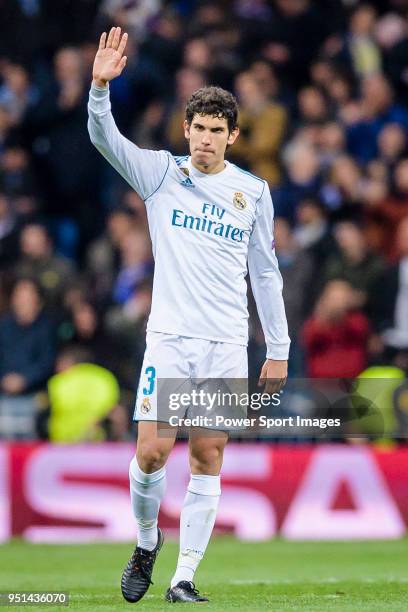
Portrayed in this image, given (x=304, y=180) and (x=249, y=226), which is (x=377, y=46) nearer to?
(x=304, y=180)

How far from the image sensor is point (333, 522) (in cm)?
1246

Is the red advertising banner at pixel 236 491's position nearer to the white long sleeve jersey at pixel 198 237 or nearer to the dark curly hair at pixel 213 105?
the white long sleeve jersey at pixel 198 237

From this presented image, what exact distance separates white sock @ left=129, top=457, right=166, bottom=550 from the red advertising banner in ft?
16.8

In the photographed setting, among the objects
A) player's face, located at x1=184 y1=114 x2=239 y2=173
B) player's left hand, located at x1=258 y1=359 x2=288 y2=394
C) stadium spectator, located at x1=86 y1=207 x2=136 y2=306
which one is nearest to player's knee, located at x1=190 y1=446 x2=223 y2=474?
player's left hand, located at x1=258 y1=359 x2=288 y2=394

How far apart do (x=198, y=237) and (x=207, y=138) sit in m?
0.51

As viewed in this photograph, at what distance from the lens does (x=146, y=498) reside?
7273 millimetres

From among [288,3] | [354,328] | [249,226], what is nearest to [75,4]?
[288,3]

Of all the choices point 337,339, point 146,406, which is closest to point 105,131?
point 146,406

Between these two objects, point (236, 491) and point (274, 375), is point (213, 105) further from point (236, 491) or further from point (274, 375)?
point (236, 491)

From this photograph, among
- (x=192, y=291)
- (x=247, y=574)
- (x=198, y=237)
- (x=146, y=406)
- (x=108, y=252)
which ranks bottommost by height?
(x=247, y=574)

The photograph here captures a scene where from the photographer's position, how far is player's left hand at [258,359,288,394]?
24.6ft

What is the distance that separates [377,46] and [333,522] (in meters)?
5.82

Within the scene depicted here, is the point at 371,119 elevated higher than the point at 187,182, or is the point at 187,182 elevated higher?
the point at 187,182

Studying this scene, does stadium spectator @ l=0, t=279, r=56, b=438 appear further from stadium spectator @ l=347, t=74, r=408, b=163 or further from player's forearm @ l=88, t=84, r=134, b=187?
player's forearm @ l=88, t=84, r=134, b=187
